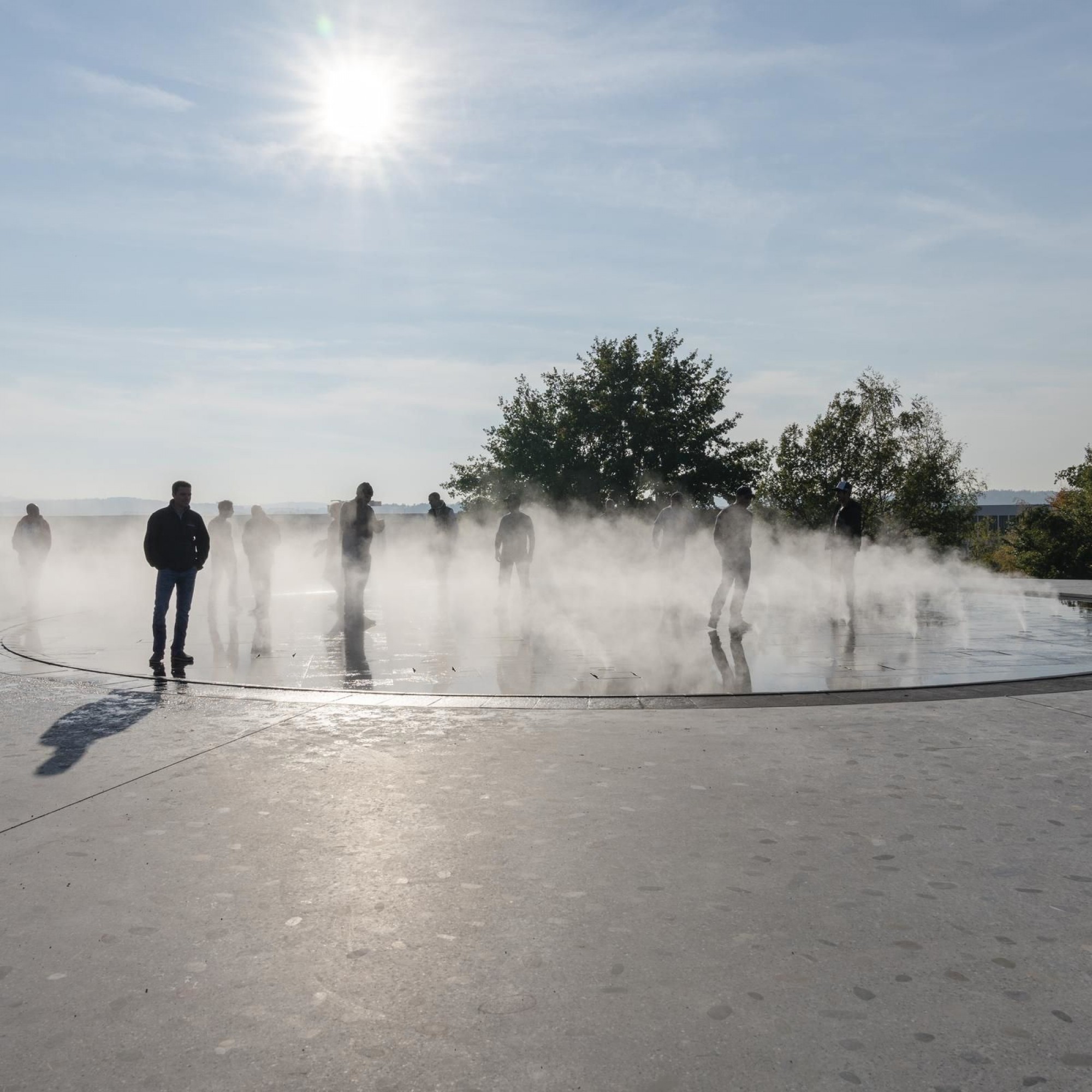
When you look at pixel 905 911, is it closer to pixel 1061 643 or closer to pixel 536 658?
pixel 536 658

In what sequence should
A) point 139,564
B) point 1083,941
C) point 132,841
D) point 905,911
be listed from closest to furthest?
point 1083,941 → point 905,911 → point 132,841 → point 139,564

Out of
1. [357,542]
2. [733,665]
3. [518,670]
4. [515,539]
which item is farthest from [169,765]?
[357,542]

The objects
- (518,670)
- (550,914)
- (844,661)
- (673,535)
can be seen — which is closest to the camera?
(550,914)

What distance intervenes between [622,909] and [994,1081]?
1.30 metres

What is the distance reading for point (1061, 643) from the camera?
10.5 meters

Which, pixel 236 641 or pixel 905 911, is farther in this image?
pixel 236 641

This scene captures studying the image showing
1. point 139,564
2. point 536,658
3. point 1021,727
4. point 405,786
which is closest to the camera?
point 405,786

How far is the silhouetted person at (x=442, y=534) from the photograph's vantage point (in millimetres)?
15617

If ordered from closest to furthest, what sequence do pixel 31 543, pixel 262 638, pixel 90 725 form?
pixel 90 725, pixel 262 638, pixel 31 543

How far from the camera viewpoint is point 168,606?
383 inches

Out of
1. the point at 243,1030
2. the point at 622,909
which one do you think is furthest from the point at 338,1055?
the point at 622,909

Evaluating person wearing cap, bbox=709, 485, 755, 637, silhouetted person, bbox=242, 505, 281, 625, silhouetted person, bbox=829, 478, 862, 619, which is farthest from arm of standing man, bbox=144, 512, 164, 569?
silhouetted person, bbox=829, 478, 862, 619

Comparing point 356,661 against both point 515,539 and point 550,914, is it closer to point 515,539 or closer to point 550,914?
point 515,539

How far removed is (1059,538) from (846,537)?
93.4 feet
